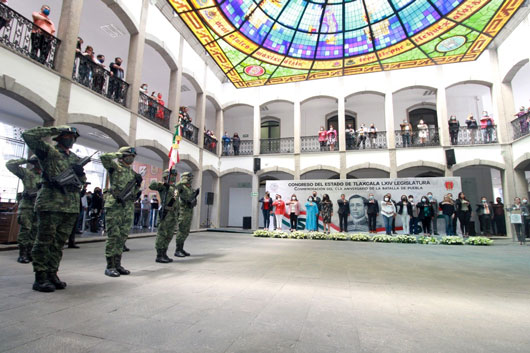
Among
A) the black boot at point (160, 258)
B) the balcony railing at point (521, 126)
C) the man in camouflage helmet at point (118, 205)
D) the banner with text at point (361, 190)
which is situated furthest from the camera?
the balcony railing at point (521, 126)

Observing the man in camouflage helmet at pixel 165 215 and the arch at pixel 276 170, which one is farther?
the arch at pixel 276 170

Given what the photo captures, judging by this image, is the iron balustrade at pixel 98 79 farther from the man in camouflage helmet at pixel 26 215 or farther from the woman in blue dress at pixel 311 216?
the woman in blue dress at pixel 311 216

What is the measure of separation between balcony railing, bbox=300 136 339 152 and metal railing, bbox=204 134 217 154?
16.8 ft

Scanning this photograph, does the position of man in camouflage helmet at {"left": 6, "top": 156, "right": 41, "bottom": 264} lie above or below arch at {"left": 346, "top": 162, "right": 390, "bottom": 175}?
below

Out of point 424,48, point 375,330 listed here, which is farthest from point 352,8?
point 375,330

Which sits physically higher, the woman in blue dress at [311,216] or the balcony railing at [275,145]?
the balcony railing at [275,145]

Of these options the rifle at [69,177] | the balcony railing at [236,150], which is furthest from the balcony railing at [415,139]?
the rifle at [69,177]

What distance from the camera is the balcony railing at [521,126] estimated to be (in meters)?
10.4

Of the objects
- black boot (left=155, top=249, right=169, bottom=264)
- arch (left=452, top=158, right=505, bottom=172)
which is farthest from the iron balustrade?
arch (left=452, top=158, right=505, bottom=172)

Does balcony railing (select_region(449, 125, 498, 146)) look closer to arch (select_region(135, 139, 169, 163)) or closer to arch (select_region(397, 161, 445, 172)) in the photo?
arch (select_region(397, 161, 445, 172))

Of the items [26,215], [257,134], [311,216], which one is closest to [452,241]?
[311,216]

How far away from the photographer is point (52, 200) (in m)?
2.85

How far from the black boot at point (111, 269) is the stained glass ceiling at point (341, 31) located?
8.73m

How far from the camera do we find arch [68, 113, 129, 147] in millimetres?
6922
